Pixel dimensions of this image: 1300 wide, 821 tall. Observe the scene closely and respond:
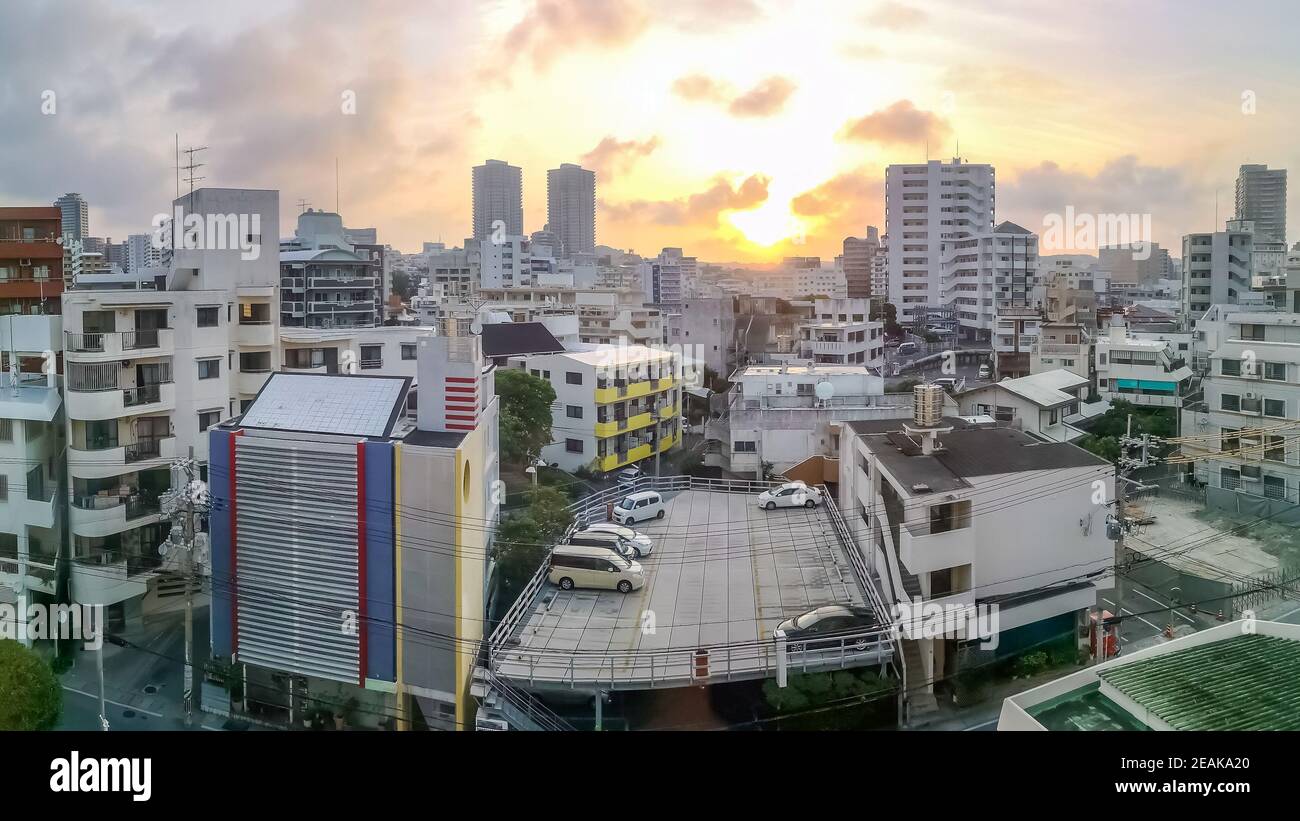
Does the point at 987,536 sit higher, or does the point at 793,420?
the point at 793,420

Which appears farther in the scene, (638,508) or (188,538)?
(638,508)

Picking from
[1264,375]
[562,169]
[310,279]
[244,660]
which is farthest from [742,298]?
[562,169]

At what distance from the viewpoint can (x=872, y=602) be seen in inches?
195

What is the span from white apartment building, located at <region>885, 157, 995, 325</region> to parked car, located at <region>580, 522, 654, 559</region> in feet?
56.0

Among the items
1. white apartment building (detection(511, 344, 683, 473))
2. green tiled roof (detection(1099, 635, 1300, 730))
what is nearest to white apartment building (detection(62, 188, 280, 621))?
white apartment building (detection(511, 344, 683, 473))

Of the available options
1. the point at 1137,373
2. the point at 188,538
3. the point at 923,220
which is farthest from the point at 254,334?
the point at 923,220

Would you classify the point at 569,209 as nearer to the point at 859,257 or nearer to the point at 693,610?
the point at 859,257

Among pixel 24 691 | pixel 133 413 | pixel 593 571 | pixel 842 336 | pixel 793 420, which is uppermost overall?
pixel 842 336

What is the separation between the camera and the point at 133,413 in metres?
6.27

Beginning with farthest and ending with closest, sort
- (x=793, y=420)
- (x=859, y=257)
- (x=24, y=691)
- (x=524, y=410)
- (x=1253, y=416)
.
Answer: (x=859, y=257) → (x=793, y=420) → (x=524, y=410) → (x=1253, y=416) → (x=24, y=691)

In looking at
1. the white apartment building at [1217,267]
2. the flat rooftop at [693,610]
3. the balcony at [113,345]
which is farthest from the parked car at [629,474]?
the white apartment building at [1217,267]

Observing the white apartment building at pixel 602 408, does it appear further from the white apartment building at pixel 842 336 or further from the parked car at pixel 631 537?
the white apartment building at pixel 842 336

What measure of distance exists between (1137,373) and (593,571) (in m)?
8.05

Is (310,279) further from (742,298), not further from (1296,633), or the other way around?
(1296,633)
